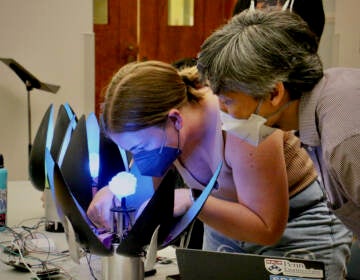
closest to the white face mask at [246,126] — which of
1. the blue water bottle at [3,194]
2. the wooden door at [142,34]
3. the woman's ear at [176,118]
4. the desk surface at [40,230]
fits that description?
the woman's ear at [176,118]

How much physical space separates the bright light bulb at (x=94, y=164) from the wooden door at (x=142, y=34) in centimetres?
254

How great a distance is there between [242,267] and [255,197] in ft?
0.82

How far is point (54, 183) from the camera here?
1.01m

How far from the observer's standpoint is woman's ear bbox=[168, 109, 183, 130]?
1246mm

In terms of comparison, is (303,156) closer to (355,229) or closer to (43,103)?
(355,229)

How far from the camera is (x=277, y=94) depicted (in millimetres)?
1007

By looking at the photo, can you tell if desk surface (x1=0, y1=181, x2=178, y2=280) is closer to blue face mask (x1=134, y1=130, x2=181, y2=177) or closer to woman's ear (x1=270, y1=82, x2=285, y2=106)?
blue face mask (x1=134, y1=130, x2=181, y2=177)

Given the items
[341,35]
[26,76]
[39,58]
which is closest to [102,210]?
[26,76]

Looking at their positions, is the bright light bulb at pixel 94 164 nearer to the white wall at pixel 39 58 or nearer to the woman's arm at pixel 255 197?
A: the woman's arm at pixel 255 197

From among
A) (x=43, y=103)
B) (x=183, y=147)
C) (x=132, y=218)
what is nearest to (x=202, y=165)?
(x=183, y=147)

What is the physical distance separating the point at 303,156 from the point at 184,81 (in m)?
0.34

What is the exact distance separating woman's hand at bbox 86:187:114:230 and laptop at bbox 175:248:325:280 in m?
0.22

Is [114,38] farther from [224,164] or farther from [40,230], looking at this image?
[224,164]

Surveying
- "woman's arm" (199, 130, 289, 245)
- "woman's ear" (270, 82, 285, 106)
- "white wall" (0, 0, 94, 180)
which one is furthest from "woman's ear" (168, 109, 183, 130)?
"white wall" (0, 0, 94, 180)
